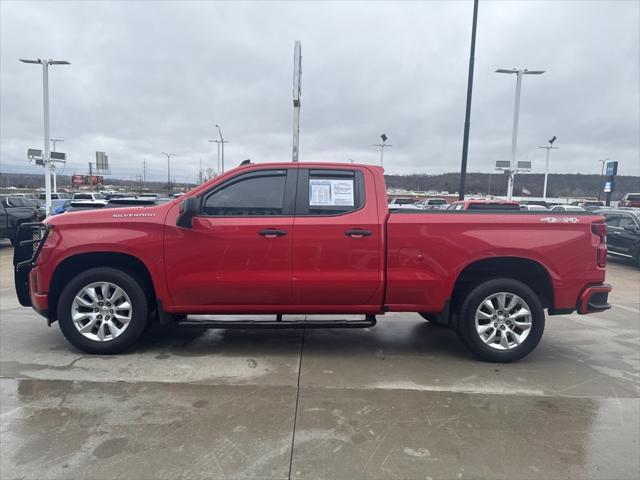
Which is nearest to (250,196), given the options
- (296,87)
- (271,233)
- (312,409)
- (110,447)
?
(271,233)

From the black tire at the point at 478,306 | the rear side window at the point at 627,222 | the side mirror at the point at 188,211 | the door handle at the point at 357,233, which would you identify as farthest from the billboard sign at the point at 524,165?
the side mirror at the point at 188,211

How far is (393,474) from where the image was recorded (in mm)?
2799

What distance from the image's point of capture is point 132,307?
4.58 meters

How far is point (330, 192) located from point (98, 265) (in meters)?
2.54

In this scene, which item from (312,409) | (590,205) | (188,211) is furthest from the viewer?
(590,205)

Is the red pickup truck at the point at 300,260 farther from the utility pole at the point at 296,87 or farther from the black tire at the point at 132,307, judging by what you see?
the utility pole at the point at 296,87

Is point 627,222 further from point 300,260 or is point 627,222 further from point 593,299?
point 300,260

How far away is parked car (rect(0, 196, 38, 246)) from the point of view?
13312 mm

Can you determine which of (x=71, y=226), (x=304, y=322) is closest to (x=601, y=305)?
(x=304, y=322)

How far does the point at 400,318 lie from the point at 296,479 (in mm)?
3997

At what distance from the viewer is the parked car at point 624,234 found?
12812mm

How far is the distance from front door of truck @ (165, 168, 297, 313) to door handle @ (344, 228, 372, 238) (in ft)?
1.86

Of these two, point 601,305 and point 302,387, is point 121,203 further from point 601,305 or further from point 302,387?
point 601,305

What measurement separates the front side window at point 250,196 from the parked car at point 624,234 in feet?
40.4
